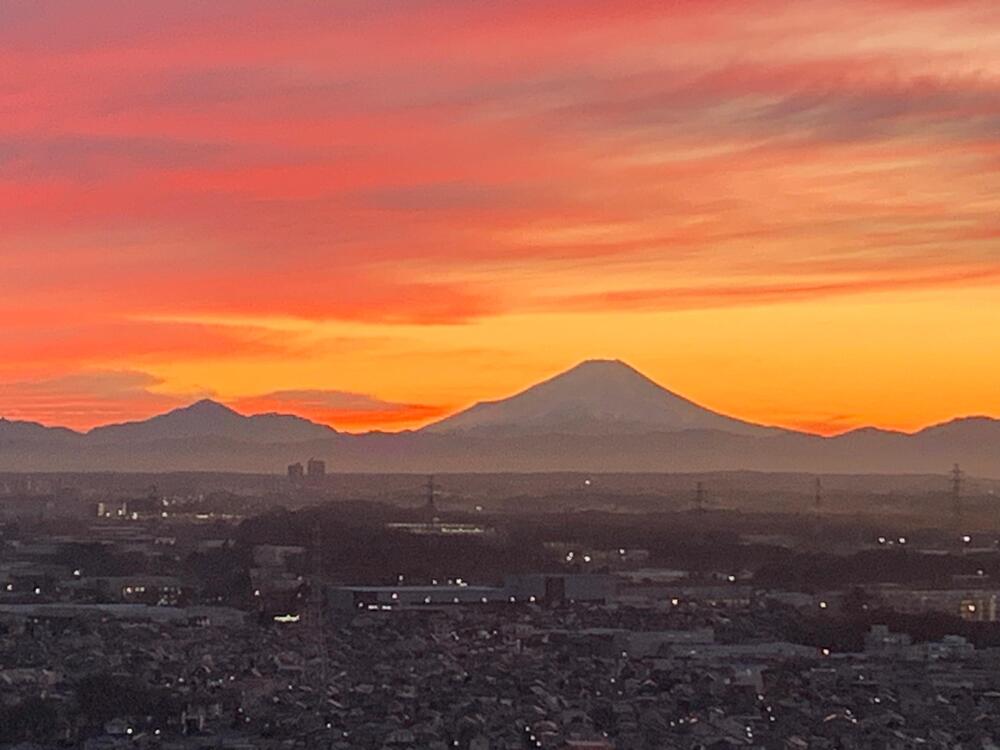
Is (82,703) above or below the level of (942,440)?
below

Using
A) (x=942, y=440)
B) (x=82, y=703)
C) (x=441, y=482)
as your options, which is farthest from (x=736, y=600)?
(x=942, y=440)

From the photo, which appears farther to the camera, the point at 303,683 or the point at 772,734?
the point at 303,683

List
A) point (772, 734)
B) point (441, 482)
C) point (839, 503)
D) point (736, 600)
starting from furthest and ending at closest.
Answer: point (441, 482) < point (839, 503) < point (736, 600) < point (772, 734)

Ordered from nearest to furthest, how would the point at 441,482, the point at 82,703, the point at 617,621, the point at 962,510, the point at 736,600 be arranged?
the point at 82,703, the point at 617,621, the point at 736,600, the point at 962,510, the point at 441,482

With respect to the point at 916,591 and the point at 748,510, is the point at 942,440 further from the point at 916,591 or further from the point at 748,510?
the point at 916,591

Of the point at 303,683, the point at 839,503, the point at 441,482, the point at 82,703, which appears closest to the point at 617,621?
the point at 303,683

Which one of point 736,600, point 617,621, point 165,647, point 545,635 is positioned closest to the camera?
point 165,647

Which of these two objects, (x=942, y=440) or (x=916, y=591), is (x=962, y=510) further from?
(x=942, y=440)

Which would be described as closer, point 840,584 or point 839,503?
point 840,584

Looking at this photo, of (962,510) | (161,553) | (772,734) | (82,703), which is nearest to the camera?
(772,734)
